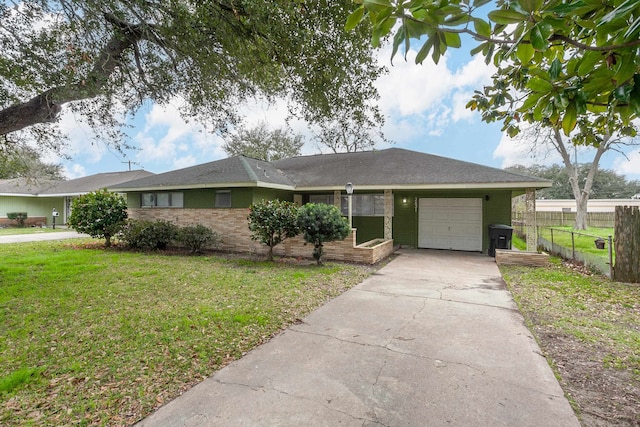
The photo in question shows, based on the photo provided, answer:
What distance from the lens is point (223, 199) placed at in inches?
456

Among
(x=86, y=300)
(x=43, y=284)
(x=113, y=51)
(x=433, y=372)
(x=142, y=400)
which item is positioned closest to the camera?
(x=142, y=400)

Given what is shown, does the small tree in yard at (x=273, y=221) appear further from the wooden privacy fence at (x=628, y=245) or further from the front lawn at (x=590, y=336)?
the wooden privacy fence at (x=628, y=245)

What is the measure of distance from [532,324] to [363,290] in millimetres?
2957

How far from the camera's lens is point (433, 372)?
3.13 metres

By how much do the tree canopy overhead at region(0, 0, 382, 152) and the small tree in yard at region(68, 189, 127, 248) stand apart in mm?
6073

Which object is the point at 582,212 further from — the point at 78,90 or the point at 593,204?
the point at 78,90

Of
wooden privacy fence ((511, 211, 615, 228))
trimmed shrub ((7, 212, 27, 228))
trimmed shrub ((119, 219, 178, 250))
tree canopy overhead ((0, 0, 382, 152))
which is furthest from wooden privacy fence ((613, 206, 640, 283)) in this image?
trimmed shrub ((7, 212, 27, 228))

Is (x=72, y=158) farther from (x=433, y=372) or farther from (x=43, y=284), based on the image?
(x=433, y=372)

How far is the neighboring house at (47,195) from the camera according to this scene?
2155 cm

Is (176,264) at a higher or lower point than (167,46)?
lower

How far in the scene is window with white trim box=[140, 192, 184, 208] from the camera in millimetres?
12672

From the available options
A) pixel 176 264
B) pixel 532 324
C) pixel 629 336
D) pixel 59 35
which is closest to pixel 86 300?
pixel 176 264

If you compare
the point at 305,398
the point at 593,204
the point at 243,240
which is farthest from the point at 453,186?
the point at 593,204

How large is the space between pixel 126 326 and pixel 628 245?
33.3 feet
